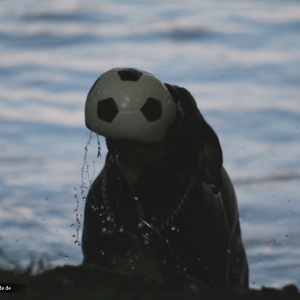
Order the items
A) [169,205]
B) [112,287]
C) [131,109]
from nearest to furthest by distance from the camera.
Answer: [112,287]
[131,109]
[169,205]

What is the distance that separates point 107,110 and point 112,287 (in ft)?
3.51

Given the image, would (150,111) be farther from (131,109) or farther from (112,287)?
(112,287)

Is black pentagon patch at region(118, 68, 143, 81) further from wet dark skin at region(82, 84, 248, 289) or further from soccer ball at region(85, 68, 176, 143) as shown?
wet dark skin at region(82, 84, 248, 289)

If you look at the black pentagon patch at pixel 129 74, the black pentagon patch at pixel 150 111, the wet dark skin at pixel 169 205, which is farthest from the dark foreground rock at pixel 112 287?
the black pentagon patch at pixel 129 74

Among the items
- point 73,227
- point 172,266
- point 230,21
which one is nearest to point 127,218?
point 172,266

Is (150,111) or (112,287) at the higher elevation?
(150,111)

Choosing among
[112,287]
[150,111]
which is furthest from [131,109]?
[112,287]

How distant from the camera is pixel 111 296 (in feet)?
16.9

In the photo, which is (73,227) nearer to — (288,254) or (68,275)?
(288,254)

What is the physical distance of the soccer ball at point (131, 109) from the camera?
20.2 feet

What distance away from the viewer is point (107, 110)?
6.17 meters

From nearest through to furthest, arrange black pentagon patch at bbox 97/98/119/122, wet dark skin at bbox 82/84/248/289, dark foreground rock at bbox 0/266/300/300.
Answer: dark foreground rock at bbox 0/266/300/300 < black pentagon patch at bbox 97/98/119/122 < wet dark skin at bbox 82/84/248/289

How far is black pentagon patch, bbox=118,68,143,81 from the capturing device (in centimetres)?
624

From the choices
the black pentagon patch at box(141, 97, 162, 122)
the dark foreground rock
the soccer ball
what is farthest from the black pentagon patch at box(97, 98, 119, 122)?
the dark foreground rock
